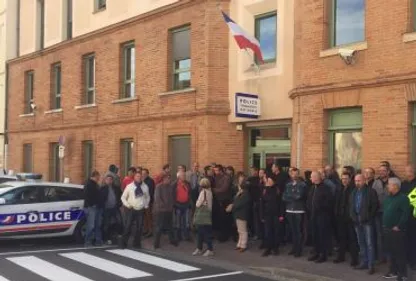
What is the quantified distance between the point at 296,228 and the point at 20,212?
6.09 meters

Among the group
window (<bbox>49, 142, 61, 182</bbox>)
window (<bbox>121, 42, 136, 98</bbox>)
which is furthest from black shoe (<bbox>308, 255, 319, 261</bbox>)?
window (<bbox>49, 142, 61, 182</bbox>)

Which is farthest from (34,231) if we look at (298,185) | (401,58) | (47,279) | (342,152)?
(401,58)

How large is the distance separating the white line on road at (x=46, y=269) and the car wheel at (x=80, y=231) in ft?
7.01

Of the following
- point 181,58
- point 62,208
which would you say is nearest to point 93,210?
point 62,208

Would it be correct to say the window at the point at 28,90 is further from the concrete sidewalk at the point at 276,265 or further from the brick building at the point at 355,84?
the brick building at the point at 355,84

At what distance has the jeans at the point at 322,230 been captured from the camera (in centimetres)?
1134

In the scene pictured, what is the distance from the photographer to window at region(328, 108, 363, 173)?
42.4 ft

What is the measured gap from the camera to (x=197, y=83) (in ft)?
56.6

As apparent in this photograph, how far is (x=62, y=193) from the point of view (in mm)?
14391

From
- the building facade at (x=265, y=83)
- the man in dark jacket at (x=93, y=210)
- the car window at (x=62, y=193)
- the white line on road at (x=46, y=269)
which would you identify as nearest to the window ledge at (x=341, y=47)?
the building facade at (x=265, y=83)

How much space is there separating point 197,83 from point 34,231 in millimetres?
6210

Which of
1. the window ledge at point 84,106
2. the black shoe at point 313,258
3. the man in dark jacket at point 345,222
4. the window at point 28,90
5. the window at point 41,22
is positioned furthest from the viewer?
the window at point 28,90

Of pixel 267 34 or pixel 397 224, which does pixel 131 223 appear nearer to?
pixel 267 34

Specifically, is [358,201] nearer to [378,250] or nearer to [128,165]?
[378,250]
